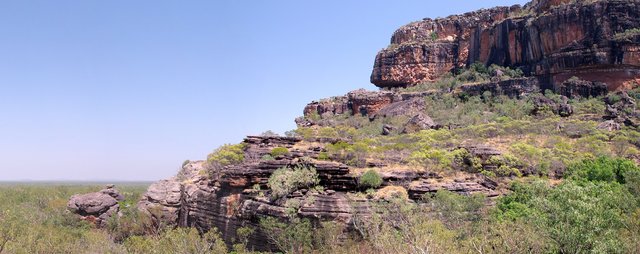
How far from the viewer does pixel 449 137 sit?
143 feet

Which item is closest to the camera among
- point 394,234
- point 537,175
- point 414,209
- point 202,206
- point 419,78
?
point 394,234

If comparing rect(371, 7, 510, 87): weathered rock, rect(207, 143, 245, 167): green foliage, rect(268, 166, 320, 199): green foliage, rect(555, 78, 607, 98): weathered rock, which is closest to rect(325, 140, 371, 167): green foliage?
rect(268, 166, 320, 199): green foliage

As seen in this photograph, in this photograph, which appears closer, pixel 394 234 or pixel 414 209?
pixel 394 234

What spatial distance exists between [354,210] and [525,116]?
106ft

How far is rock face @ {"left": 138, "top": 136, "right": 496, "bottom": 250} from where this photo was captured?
2575 centimetres

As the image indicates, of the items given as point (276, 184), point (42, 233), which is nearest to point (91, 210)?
point (42, 233)

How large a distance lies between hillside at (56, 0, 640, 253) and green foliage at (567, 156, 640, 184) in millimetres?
95

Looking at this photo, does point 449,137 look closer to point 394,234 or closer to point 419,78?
point 394,234

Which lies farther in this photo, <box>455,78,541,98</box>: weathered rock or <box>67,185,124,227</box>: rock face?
<box>455,78,541,98</box>: weathered rock

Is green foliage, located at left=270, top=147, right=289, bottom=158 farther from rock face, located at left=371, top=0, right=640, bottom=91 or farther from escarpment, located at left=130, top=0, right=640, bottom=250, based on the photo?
rock face, located at left=371, top=0, right=640, bottom=91

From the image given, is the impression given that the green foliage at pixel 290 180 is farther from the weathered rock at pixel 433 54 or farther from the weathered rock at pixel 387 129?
the weathered rock at pixel 433 54

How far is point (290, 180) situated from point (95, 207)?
32407 millimetres

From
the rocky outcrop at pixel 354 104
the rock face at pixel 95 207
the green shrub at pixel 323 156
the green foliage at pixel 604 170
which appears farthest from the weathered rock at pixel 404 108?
the rock face at pixel 95 207

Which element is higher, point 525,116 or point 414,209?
point 525,116
